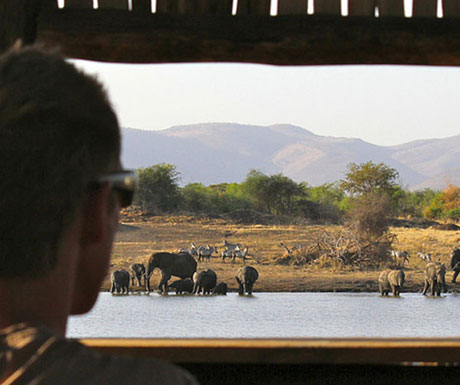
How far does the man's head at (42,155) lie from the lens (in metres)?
0.31

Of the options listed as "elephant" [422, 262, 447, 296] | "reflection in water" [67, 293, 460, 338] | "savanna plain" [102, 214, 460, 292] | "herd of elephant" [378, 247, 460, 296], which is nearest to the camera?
"herd of elephant" [378, 247, 460, 296]

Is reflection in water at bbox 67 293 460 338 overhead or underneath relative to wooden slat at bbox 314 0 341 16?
underneath

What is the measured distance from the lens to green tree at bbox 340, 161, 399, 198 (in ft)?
35.3

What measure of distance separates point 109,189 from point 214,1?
94cm

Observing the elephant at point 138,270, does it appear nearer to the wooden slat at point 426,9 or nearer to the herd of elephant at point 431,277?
the herd of elephant at point 431,277

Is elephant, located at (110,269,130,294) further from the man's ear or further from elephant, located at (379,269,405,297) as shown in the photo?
the man's ear

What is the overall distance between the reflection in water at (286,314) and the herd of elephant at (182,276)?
26 cm

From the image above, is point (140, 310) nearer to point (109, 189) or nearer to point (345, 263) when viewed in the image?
point (345, 263)

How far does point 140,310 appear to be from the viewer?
424 inches

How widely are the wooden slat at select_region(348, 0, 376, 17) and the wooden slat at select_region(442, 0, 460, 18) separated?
12 centimetres

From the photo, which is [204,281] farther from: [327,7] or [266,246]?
[327,7]

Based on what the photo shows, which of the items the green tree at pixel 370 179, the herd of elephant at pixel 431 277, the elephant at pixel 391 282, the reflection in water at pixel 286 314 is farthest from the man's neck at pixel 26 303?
the green tree at pixel 370 179

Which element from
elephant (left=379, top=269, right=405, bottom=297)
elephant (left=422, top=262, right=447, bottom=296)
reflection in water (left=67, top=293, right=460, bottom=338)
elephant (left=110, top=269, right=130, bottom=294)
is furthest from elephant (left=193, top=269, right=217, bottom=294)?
elephant (left=422, top=262, right=447, bottom=296)

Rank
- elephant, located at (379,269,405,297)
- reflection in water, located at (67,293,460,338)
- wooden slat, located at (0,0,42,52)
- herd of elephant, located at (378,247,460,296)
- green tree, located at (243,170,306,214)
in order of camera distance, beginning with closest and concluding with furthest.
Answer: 1. wooden slat, located at (0,0,42,52)
2. herd of elephant, located at (378,247,460,296)
3. elephant, located at (379,269,405,297)
4. reflection in water, located at (67,293,460,338)
5. green tree, located at (243,170,306,214)
